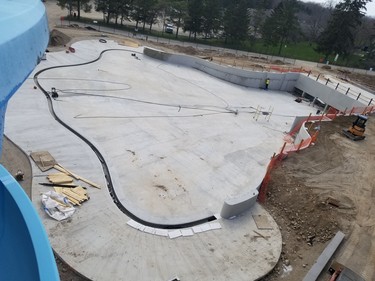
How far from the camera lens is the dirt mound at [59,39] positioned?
33.8m

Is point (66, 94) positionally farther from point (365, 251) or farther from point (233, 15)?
point (233, 15)

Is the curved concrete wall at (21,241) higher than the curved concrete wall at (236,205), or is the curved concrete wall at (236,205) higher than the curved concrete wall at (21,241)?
the curved concrete wall at (21,241)

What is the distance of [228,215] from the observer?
13.5 m

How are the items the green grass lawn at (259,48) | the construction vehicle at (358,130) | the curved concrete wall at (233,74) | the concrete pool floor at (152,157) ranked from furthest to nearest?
1. the green grass lawn at (259,48)
2. the curved concrete wall at (233,74)
3. the construction vehicle at (358,130)
4. the concrete pool floor at (152,157)

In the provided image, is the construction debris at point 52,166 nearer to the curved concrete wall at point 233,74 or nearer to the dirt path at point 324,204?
the dirt path at point 324,204

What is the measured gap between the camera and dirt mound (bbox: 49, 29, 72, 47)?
111ft

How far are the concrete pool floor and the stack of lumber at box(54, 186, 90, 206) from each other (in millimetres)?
303

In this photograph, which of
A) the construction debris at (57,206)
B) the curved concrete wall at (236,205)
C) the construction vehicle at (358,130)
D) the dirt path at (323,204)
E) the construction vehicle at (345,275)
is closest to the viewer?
the construction vehicle at (345,275)

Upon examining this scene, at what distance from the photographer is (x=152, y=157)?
16.9 meters

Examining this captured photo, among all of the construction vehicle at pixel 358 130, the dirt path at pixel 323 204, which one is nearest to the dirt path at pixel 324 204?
the dirt path at pixel 323 204

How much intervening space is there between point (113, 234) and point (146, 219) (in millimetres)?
1558

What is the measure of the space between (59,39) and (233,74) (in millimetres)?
19444

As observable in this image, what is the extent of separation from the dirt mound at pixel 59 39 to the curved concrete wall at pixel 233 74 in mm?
8527

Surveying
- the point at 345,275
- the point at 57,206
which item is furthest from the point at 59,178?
the point at 345,275
